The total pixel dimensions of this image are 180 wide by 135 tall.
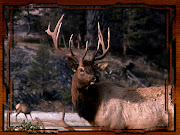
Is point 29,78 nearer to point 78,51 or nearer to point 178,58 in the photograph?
point 78,51

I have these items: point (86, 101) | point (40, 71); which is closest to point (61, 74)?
point (40, 71)

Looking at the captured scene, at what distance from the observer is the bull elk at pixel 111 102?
181 inches

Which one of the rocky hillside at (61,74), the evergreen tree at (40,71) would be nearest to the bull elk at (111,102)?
the rocky hillside at (61,74)

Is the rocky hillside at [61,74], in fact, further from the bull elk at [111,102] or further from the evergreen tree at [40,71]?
the bull elk at [111,102]

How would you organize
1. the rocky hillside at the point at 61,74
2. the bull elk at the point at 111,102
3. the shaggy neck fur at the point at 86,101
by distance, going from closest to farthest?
the bull elk at the point at 111,102, the shaggy neck fur at the point at 86,101, the rocky hillside at the point at 61,74

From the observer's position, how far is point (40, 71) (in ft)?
29.2

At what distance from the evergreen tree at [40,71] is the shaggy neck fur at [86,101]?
434cm

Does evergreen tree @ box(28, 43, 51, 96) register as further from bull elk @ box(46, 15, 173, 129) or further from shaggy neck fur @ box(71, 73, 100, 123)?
shaggy neck fur @ box(71, 73, 100, 123)

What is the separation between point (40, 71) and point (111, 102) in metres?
4.71

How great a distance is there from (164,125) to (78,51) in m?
3.47

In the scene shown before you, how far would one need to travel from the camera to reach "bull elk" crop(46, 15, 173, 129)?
15.1 feet

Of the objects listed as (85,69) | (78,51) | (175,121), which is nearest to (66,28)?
(78,51)

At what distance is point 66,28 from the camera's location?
791cm

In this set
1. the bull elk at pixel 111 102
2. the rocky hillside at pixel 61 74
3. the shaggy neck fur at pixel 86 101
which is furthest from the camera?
the rocky hillside at pixel 61 74
